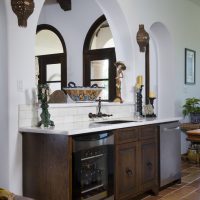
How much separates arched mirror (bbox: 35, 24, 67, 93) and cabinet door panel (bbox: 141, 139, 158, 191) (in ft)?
9.62

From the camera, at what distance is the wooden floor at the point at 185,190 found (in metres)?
3.54

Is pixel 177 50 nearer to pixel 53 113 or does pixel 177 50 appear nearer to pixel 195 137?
pixel 195 137

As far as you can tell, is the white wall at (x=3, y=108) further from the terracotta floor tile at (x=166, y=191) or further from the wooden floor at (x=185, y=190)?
the terracotta floor tile at (x=166, y=191)

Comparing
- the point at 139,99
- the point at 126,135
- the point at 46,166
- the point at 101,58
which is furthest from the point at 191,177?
the point at 101,58

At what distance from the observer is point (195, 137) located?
4777mm

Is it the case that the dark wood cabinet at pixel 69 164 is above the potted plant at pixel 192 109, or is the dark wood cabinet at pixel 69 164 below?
below

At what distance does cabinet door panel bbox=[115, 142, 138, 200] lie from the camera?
305cm

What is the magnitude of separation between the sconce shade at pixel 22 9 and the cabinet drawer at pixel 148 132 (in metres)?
1.63

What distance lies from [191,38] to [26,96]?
410 cm

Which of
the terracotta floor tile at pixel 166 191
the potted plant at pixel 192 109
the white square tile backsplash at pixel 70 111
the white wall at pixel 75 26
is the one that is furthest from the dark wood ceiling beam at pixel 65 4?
the terracotta floor tile at pixel 166 191

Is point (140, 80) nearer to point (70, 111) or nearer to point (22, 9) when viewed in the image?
point (70, 111)

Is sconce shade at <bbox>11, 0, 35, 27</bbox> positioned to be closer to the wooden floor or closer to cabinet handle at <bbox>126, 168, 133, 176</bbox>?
cabinet handle at <bbox>126, 168, 133, 176</bbox>

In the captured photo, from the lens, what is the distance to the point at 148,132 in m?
3.54

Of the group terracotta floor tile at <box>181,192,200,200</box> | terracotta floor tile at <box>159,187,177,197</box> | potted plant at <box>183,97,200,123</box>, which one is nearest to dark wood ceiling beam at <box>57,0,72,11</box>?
potted plant at <box>183,97,200,123</box>
